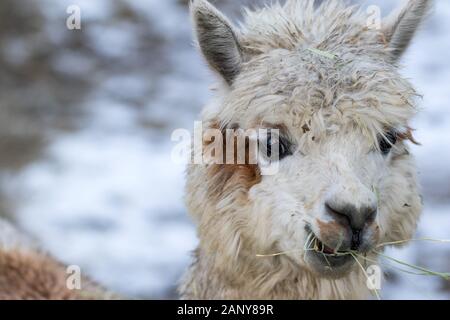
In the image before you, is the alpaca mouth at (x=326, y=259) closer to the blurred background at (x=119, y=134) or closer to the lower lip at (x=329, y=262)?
the lower lip at (x=329, y=262)

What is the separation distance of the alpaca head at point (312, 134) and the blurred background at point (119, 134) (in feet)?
5.90

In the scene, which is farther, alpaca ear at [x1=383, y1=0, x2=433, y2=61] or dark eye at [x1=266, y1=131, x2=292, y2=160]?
alpaca ear at [x1=383, y1=0, x2=433, y2=61]

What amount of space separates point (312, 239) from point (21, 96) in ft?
18.5

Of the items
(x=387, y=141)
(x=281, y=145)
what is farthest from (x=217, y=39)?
(x=387, y=141)

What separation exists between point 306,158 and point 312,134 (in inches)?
3.4

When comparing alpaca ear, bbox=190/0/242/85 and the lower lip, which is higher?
alpaca ear, bbox=190/0/242/85

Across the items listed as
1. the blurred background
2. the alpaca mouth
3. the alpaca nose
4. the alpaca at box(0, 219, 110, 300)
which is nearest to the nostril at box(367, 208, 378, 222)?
the alpaca nose

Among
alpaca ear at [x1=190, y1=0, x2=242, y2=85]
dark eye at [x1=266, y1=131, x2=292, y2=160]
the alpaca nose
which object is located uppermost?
alpaca ear at [x1=190, y1=0, x2=242, y2=85]

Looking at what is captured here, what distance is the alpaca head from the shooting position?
2373mm

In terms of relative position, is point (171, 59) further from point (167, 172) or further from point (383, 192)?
point (383, 192)

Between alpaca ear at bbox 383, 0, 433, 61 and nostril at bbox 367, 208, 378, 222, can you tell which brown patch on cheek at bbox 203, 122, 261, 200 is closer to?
nostril at bbox 367, 208, 378, 222

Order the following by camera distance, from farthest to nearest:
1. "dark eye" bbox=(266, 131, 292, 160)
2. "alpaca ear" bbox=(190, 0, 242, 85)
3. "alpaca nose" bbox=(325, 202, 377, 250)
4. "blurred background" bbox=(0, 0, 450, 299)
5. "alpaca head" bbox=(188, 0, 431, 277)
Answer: "blurred background" bbox=(0, 0, 450, 299)
"alpaca ear" bbox=(190, 0, 242, 85)
"dark eye" bbox=(266, 131, 292, 160)
"alpaca head" bbox=(188, 0, 431, 277)
"alpaca nose" bbox=(325, 202, 377, 250)

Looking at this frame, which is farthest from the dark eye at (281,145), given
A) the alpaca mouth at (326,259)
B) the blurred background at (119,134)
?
the blurred background at (119,134)

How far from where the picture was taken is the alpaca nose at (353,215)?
222 centimetres
